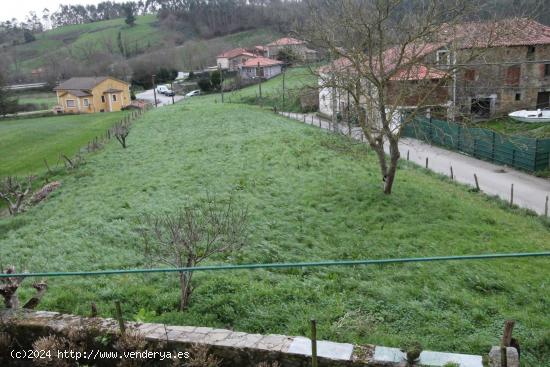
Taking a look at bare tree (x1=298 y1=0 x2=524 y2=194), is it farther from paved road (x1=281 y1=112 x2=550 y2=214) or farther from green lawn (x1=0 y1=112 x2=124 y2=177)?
green lawn (x1=0 y1=112 x2=124 y2=177)

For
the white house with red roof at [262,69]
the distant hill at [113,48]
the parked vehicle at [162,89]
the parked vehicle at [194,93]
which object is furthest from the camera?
the distant hill at [113,48]

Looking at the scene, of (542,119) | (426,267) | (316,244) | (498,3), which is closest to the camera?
(426,267)

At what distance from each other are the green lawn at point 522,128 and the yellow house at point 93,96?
1832 inches

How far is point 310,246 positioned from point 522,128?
23950mm

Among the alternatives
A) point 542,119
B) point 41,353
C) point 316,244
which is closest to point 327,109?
point 542,119

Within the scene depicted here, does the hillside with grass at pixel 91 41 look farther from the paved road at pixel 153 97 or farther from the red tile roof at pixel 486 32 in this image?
the red tile roof at pixel 486 32

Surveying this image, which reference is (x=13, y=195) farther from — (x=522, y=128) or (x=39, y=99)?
(x=39, y=99)

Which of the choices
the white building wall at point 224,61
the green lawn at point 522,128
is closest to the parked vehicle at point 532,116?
the green lawn at point 522,128

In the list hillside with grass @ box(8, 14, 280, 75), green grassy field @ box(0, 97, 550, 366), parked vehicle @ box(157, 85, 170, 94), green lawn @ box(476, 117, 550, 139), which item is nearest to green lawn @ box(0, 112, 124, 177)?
green grassy field @ box(0, 97, 550, 366)

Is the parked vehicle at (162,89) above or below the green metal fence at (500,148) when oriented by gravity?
above

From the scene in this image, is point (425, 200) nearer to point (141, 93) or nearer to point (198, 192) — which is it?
point (198, 192)

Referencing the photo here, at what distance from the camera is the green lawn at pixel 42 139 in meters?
29.8

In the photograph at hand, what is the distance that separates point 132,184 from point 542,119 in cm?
2622

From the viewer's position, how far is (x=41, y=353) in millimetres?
5980
